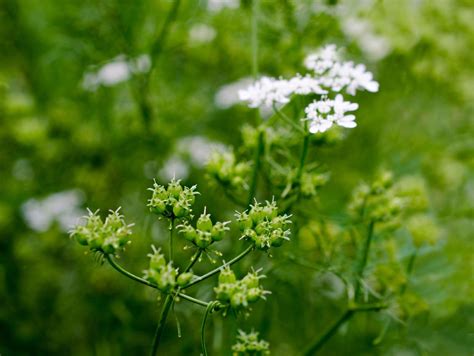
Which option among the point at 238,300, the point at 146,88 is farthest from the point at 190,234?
the point at 146,88

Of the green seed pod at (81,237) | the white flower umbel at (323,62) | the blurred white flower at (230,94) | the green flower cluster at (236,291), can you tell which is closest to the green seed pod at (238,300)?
the green flower cluster at (236,291)

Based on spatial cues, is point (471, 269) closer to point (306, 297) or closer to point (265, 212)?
point (306, 297)

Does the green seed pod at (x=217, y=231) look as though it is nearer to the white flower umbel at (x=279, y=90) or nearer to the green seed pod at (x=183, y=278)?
the green seed pod at (x=183, y=278)

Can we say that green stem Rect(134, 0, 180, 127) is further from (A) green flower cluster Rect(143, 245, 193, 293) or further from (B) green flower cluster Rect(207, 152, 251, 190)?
(A) green flower cluster Rect(143, 245, 193, 293)

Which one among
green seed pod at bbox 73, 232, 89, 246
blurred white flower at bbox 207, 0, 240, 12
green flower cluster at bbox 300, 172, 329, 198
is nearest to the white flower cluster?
green flower cluster at bbox 300, 172, 329, 198

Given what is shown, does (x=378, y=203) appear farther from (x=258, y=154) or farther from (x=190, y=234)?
(x=190, y=234)

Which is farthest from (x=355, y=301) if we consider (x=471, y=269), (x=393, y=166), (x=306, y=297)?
(x=393, y=166)
